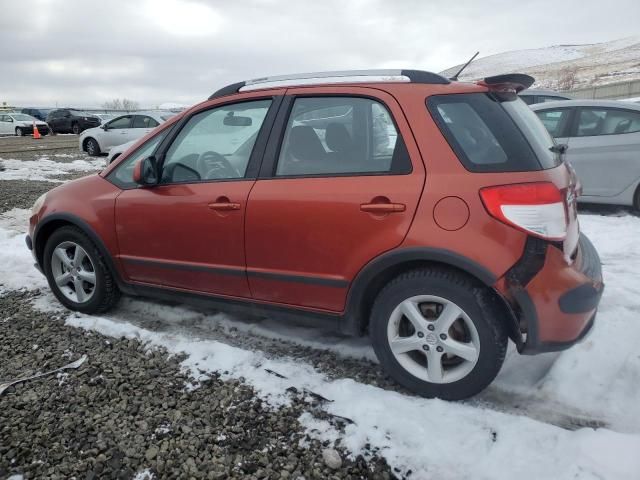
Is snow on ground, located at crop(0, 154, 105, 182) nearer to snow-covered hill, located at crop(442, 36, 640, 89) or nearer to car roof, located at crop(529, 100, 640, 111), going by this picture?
car roof, located at crop(529, 100, 640, 111)

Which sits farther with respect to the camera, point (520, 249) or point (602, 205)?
point (602, 205)

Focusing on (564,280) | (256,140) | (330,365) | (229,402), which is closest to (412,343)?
(330,365)

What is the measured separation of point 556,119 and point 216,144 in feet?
17.2

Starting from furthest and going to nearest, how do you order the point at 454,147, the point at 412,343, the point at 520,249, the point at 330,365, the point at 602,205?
1. the point at 602,205
2. the point at 330,365
3. the point at 412,343
4. the point at 454,147
5. the point at 520,249

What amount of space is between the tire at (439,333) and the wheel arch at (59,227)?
205cm

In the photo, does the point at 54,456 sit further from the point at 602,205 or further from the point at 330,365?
the point at 602,205

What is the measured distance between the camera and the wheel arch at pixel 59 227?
3.42 metres

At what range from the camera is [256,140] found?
2.85 meters

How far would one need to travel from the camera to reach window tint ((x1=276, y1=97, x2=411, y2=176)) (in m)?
2.45

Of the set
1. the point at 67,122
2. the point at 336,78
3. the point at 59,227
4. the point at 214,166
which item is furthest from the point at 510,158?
the point at 67,122

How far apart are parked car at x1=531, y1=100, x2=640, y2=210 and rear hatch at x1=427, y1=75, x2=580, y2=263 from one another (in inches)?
154

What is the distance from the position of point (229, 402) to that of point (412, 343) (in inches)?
40.5

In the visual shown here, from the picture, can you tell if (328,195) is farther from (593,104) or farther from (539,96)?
(539,96)

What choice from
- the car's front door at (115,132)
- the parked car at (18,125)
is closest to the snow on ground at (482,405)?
the car's front door at (115,132)
